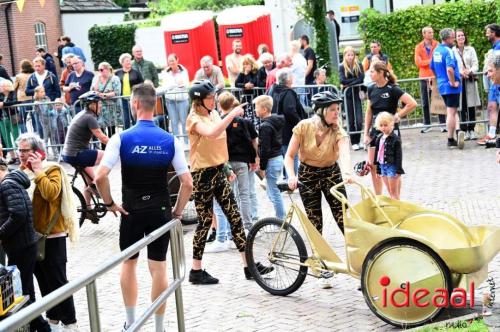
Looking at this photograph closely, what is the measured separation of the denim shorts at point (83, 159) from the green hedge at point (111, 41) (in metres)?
29.6

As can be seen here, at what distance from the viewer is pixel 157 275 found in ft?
24.8

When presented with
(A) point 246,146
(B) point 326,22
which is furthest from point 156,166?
(B) point 326,22

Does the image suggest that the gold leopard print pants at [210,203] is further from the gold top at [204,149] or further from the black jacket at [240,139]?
the black jacket at [240,139]

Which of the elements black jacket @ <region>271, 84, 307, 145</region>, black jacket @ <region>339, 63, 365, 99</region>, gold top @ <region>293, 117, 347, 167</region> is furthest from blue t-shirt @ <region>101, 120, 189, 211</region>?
black jacket @ <region>339, 63, 365, 99</region>

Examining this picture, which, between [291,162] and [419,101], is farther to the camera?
[419,101]

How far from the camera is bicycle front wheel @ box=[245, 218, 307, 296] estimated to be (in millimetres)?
8922

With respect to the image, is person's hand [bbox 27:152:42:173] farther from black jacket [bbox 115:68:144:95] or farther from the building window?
the building window

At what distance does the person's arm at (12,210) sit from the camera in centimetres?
768

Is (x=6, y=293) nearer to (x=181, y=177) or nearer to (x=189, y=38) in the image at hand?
(x=181, y=177)

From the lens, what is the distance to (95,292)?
4902mm

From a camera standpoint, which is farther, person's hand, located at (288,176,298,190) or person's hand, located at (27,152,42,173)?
person's hand, located at (288,176,298,190)

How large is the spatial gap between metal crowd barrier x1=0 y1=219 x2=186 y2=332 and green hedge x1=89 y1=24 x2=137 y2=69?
3586 centimetres

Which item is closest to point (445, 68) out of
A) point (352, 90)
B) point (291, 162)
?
point (352, 90)

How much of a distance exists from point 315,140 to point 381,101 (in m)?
3.12
